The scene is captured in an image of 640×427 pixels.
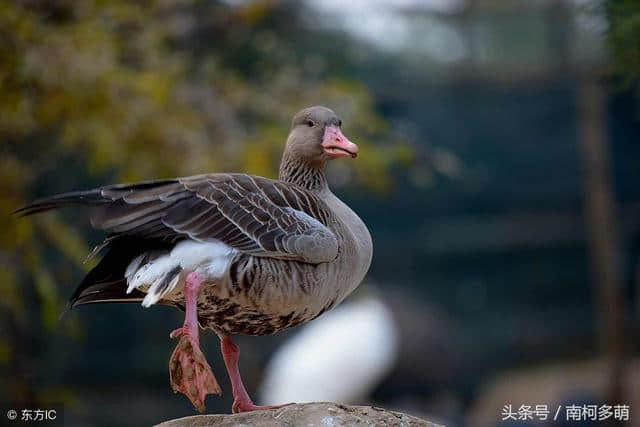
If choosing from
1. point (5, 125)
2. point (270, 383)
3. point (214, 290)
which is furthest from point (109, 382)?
point (214, 290)

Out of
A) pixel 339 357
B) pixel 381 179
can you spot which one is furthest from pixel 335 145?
pixel 339 357

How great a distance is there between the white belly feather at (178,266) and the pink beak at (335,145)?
72 centimetres

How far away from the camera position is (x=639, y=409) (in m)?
9.14

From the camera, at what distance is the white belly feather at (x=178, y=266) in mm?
3445

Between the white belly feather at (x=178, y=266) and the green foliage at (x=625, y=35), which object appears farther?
the green foliage at (x=625, y=35)

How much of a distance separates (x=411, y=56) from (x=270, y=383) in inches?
141

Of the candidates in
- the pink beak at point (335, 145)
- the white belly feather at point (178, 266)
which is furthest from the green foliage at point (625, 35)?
the white belly feather at point (178, 266)

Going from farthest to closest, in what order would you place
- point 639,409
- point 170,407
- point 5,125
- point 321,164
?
point 639,409, point 170,407, point 5,125, point 321,164

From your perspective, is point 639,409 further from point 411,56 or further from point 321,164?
point 321,164

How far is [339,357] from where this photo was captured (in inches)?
396

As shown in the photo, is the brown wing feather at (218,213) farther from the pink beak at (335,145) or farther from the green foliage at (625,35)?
the green foliage at (625,35)

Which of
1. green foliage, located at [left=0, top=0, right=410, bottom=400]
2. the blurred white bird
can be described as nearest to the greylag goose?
green foliage, located at [left=0, top=0, right=410, bottom=400]

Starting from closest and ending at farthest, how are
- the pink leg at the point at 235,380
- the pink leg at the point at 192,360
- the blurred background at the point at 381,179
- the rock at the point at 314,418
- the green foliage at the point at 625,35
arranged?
the pink leg at the point at 192,360 < the rock at the point at 314,418 < the pink leg at the point at 235,380 < the green foliage at the point at 625,35 < the blurred background at the point at 381,179

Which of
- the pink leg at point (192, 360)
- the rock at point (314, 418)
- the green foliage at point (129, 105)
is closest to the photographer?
the pink leg at point (192, 360)
